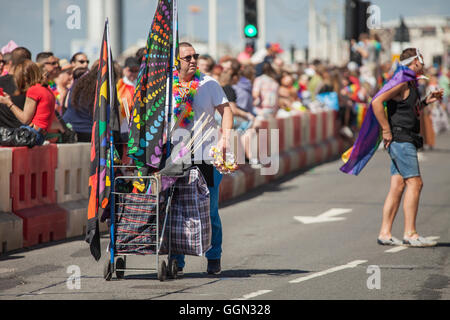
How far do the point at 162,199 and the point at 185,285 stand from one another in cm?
70

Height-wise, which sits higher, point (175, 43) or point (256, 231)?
point (175, 43)

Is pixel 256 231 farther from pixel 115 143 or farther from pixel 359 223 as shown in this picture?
pixel 115 143

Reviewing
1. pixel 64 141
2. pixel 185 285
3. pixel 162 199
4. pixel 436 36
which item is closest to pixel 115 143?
pixel 162 199

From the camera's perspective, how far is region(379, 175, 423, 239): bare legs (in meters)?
10.1

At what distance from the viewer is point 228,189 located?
47.8 feet

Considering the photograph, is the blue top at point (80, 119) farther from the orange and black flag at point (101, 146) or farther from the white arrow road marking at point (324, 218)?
the orange and black flag at point (101, 146)

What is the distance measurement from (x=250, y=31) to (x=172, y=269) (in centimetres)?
1124

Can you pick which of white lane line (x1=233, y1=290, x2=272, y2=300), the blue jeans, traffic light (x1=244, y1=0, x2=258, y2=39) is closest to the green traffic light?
traffic light (x1=244, y1=0, x2=258, y2=39)

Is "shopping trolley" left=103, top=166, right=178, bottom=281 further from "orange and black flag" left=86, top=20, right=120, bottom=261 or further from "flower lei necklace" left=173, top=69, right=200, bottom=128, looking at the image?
"flower lei necklace" left=173, top=69, right=200, bottom=128

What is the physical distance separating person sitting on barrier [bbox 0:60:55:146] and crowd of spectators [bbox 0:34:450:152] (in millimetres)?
13

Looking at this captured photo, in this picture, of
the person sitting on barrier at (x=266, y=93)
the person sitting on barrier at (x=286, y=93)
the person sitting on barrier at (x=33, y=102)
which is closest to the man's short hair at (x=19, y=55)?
the person sitting on barrier at (x=33, y=102)

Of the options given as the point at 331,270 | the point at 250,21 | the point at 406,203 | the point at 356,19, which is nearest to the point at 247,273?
the point at 331,270

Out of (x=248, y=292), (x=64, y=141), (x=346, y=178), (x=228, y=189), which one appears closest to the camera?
(x=248, y=292)

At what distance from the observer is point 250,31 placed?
1873 centimetres
